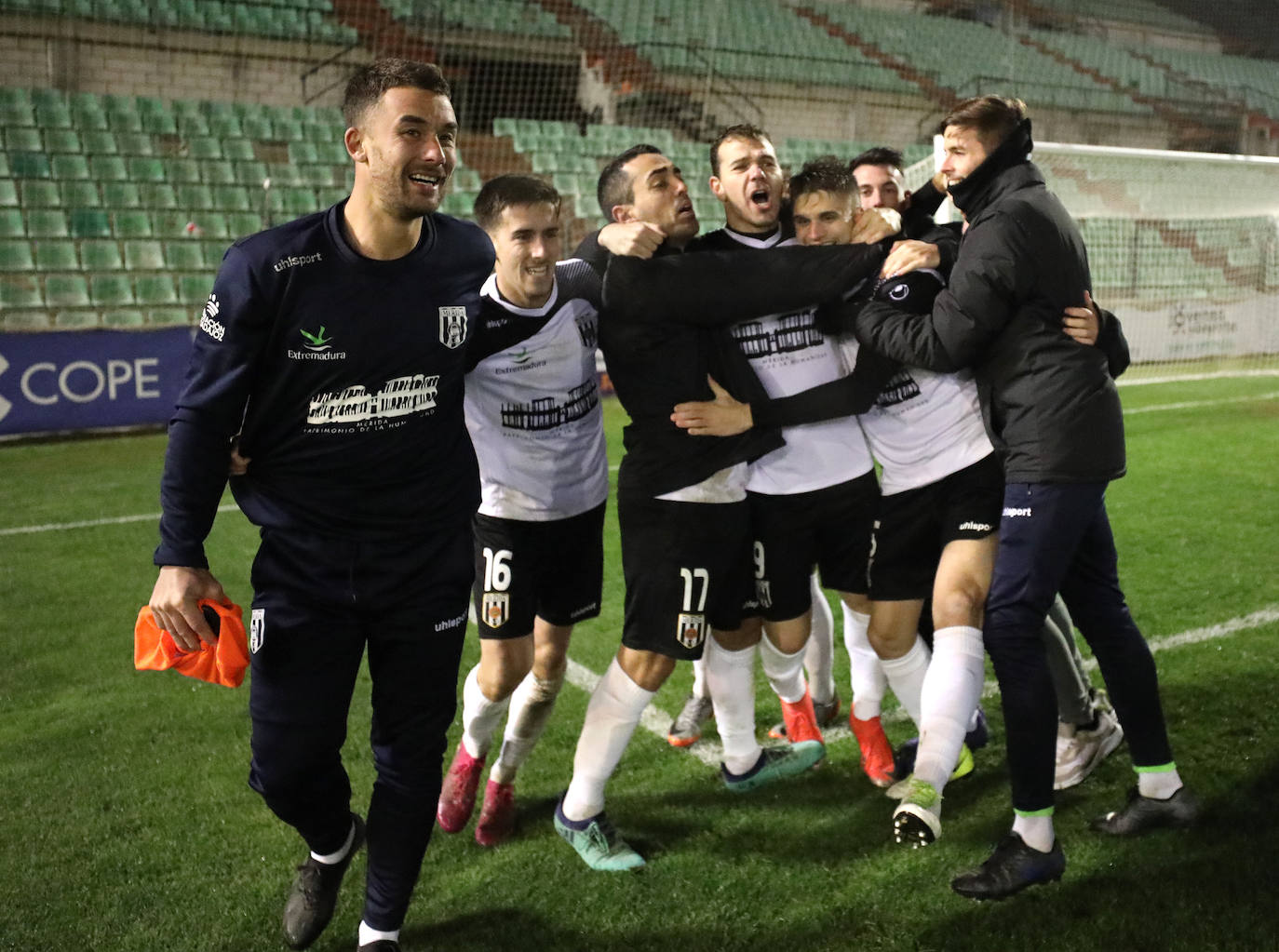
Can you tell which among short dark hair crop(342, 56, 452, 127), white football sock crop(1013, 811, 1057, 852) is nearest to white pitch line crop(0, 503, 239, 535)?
short dark hair crop(342, 56, 452, 127)

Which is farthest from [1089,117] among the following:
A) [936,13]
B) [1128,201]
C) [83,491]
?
[83,491]

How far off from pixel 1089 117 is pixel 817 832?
858 inches

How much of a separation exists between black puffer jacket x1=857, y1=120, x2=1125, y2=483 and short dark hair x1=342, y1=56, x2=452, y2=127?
1.38m

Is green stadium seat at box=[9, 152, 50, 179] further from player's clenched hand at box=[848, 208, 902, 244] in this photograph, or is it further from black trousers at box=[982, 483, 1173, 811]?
black trousers at box=[982, 483, 1173, 811]

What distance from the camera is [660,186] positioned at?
11.2ft

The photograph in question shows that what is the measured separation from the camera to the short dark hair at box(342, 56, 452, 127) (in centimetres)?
251

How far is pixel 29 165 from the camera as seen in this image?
1270 centimetres

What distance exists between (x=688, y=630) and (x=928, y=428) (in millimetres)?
929

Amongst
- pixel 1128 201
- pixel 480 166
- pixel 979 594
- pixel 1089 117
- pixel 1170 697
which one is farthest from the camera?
pixel 1089 117

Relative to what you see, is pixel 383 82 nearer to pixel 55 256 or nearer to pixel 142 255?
pixel 55 256

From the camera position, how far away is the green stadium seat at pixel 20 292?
11766 mm

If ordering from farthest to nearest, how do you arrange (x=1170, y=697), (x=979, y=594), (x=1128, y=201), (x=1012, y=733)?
1. (x=1128, y=201)
2. (x=1170, y=697)
3. (x=979, y=594)
4. (x=1012, y=733)

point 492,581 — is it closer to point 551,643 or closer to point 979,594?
point 551,643


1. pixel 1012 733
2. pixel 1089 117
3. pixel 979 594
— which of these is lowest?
pixel 1012 733
